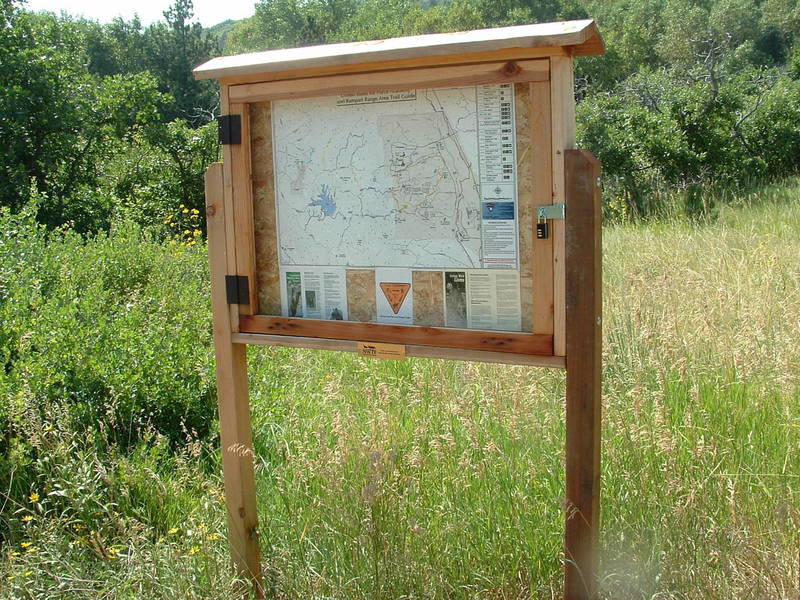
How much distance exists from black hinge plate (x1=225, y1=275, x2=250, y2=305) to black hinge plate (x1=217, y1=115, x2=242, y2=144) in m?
0.47

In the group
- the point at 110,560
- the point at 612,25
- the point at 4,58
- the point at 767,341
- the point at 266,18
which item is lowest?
the point at 110,560

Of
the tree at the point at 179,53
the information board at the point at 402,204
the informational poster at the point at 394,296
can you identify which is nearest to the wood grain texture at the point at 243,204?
the information board at the point at 402,204

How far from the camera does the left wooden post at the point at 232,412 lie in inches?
118

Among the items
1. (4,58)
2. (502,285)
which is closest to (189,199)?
(4,58)

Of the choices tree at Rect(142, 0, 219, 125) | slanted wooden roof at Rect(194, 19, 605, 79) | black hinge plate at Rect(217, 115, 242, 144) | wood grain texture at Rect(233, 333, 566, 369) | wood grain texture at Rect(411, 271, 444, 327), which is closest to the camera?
slanted wooden roof at Rect(194, 19, 605, 79)

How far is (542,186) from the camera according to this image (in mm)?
2408

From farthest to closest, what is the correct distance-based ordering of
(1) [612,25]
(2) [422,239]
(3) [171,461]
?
(1) [612,25]
(3) [171,461]
(2) [422,239]

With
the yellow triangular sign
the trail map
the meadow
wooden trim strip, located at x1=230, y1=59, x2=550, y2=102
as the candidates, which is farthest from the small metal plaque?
wooden trim strip, located at x1=230, y1=59, x2=550, y2=102

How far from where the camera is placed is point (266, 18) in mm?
64312

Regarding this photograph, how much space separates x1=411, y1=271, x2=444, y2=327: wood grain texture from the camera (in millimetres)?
2645

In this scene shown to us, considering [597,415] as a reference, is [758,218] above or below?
above

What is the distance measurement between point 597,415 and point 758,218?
7.15m

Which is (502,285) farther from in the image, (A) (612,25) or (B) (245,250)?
(A) (612,25)

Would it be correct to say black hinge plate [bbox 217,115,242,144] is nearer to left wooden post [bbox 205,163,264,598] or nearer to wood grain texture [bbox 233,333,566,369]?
left wooden post [bbox 205,163,264,598]
